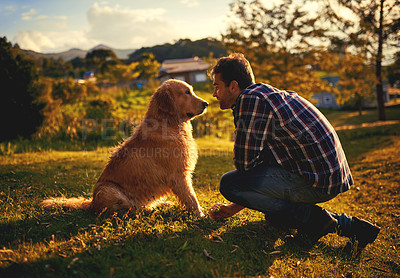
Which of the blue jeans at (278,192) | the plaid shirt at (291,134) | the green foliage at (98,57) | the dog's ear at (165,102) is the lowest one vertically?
the blue jeans at (278,192)

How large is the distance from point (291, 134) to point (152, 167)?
1.98 m

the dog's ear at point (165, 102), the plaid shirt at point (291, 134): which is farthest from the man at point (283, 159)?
the dog's ear at point (165, 102)

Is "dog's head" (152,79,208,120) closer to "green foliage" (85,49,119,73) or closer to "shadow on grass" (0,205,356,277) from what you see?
"shadow on grass" (0,205,356,277)

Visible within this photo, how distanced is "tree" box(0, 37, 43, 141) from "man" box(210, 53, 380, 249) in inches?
411

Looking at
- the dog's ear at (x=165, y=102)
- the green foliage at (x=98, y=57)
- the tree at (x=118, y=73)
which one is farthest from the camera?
the green foliage at (x=98, y=57)

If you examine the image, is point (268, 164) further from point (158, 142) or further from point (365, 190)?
point (365, 190)

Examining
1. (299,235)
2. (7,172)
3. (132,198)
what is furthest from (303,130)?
(7,172)

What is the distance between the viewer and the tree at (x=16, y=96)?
1088 centimetres

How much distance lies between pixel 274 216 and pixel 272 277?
94 centimetres

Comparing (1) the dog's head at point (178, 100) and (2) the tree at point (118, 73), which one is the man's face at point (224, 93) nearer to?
(1) the dog's head at point (178, 100)

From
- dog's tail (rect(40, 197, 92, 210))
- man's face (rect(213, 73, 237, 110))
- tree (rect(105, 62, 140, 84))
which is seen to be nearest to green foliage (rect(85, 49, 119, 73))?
tree (rect(105, 62, 140, 84))

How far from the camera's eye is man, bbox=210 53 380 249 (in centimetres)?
320

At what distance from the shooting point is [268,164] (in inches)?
137

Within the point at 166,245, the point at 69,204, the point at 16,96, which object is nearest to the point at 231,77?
the point at 166,245
